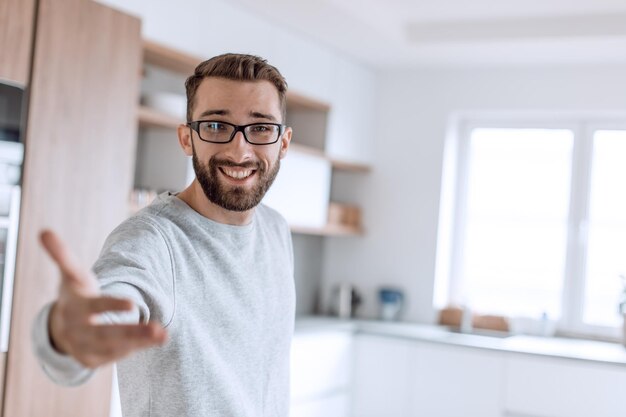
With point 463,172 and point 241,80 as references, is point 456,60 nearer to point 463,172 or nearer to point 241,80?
point 463,172

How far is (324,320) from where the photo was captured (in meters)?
5.18

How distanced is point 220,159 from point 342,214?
394 cm

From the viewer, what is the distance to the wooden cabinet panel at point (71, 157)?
2869 millimetres

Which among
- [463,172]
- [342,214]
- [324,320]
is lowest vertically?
[324,320]

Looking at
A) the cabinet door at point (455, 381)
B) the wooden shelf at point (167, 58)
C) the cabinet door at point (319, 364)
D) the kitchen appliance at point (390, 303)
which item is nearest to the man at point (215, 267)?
the wooden shelf at point (167, 58)

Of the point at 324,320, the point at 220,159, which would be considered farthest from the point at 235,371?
the point at 324,320

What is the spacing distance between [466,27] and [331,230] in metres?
1.46

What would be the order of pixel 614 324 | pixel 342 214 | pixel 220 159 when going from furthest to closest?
pixel 342 214 → pixel 614 324 → pixel 220 159

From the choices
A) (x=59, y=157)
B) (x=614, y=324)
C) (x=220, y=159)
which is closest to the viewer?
(x=220, y=159)

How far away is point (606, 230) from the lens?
5.21 m

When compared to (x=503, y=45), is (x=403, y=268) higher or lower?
lower

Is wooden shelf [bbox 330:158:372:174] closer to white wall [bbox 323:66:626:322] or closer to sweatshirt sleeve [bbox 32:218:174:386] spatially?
white wall [bbox 323:66:626:322]

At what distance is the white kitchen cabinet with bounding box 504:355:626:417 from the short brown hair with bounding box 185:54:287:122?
3.24 meters

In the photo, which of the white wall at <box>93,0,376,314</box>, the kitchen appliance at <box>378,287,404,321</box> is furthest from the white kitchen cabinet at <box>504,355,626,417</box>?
the white wall at <box>93,0,376,314</box>
